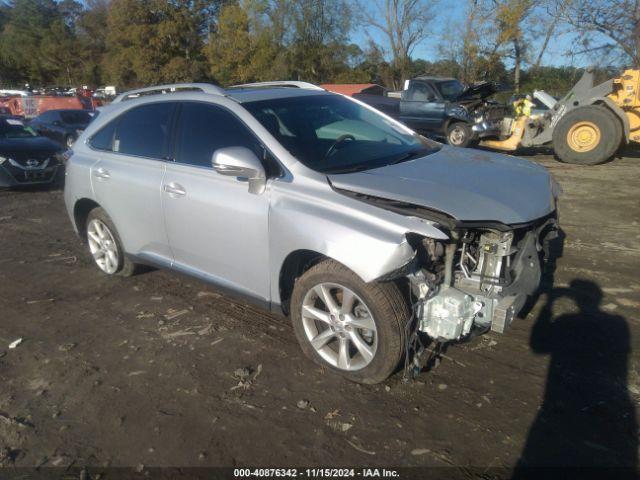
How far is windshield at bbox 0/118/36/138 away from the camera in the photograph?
412 inches

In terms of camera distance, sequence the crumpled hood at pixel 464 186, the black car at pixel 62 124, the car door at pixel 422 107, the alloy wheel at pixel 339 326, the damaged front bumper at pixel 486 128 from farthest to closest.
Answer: the black car at pixel 62 124 → the car door at pixel 422 107 → the damaged front bumper at pixel 486 128 → the alloy wheel at pixel 339 326 → the crumpled hood at pixel 464 186

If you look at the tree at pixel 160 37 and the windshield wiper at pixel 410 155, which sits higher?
the tree at pixel 160 37

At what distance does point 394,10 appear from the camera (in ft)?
124

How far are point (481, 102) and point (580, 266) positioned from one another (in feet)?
31.7

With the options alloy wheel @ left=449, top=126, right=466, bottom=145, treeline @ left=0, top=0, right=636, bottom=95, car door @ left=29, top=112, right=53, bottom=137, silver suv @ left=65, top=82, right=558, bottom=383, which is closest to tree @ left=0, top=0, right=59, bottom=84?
treeline @ left=0, top=0, right=636, bottom=95

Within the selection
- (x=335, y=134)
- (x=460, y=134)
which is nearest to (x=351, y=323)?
(x=335, y=134)

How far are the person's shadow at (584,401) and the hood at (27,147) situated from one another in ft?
32.7

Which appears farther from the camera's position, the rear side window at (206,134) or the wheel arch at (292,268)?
the rear side window at (206,134)

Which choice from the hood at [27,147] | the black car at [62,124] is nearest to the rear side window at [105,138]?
the hood at [27,147]

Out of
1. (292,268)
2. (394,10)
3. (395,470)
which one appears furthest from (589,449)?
(394,10)

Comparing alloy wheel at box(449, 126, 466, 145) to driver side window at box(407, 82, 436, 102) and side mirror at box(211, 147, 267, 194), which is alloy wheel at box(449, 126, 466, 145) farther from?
side mirror at box(211, 147, 267, 194)

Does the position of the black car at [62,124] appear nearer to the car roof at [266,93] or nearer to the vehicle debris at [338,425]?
the car roof at [266,93]

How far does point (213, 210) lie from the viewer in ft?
11.7

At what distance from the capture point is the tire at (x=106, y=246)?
15.6ft
